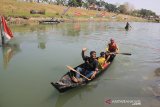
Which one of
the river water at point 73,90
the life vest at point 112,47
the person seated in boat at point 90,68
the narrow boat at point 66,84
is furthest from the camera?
the life vest at point 112,47

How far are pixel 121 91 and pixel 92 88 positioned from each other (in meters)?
1.58

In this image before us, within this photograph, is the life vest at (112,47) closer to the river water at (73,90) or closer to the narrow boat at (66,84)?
the river water at (73,90)

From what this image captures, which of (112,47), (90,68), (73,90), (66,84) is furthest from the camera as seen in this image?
(112,47)

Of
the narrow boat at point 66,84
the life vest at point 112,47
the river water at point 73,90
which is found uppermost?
the life vest at point 112,47

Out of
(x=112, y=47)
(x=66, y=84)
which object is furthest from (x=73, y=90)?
(x=112, y=47)

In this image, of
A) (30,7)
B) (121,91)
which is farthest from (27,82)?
(30,7)

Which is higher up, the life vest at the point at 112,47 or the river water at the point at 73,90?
the life vest at the point at 112,47

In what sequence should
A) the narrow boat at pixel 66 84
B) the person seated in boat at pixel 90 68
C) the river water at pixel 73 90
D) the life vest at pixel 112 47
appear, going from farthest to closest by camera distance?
the life vest at pixel 112 47 → the person seated in boat at pixel 90 68 → the river water at pixel 73 90 → the narrow boat at pixel 66 84

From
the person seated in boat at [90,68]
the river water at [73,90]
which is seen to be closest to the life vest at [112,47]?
the river water at [73,90]

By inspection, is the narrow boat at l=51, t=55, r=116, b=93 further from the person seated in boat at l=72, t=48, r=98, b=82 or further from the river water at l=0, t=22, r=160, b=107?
the person seated in boat at l=72, t=48, r=98, b=82

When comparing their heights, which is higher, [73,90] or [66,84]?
[66,84]

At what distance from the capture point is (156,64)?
1877 cm

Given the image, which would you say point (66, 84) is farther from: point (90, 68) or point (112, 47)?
point (112, 47)

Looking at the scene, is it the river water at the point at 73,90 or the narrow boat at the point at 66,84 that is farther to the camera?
the river water at the point at 73,90
